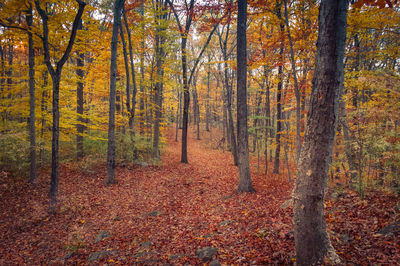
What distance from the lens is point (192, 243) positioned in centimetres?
511

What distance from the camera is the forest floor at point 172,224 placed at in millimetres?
4030

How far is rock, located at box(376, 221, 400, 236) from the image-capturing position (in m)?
3.63

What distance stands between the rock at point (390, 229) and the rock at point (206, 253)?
350 cm

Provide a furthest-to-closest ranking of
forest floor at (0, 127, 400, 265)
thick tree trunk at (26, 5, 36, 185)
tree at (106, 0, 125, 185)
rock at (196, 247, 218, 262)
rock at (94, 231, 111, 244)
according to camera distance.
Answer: tree at (106, 0, 125, 185), thick tree trunk at (26, 5, 36, 185), rock at (94, 231, 111, 244), rock at (196, 247, 218, 262), forest floor at (0, 127, 400, 265)

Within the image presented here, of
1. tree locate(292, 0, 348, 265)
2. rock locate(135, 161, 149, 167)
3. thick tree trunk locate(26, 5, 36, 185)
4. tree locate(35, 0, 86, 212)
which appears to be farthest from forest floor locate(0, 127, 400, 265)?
rock locate(135, 161, 149, 167)

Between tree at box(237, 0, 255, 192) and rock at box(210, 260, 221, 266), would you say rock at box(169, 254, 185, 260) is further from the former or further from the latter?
tree at box(237, 0, 255, 192)

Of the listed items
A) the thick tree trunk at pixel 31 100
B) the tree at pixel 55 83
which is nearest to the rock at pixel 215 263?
the tree at pixel 55 83

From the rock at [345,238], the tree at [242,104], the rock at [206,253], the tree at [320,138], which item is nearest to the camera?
the tree at [320,138]

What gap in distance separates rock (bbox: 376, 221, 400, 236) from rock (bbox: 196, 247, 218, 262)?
350 cm

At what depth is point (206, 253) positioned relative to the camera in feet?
14.8

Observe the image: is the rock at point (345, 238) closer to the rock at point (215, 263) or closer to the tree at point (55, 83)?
the rock at point (215, 263)

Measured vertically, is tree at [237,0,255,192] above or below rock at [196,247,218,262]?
above

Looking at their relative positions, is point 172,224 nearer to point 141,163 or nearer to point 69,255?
point 69,255

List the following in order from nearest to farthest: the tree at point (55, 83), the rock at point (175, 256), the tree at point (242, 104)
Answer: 1. the rock at point (175, 256)
2. the tree at point (55, 83)
3. the tree at point (242, 104)
